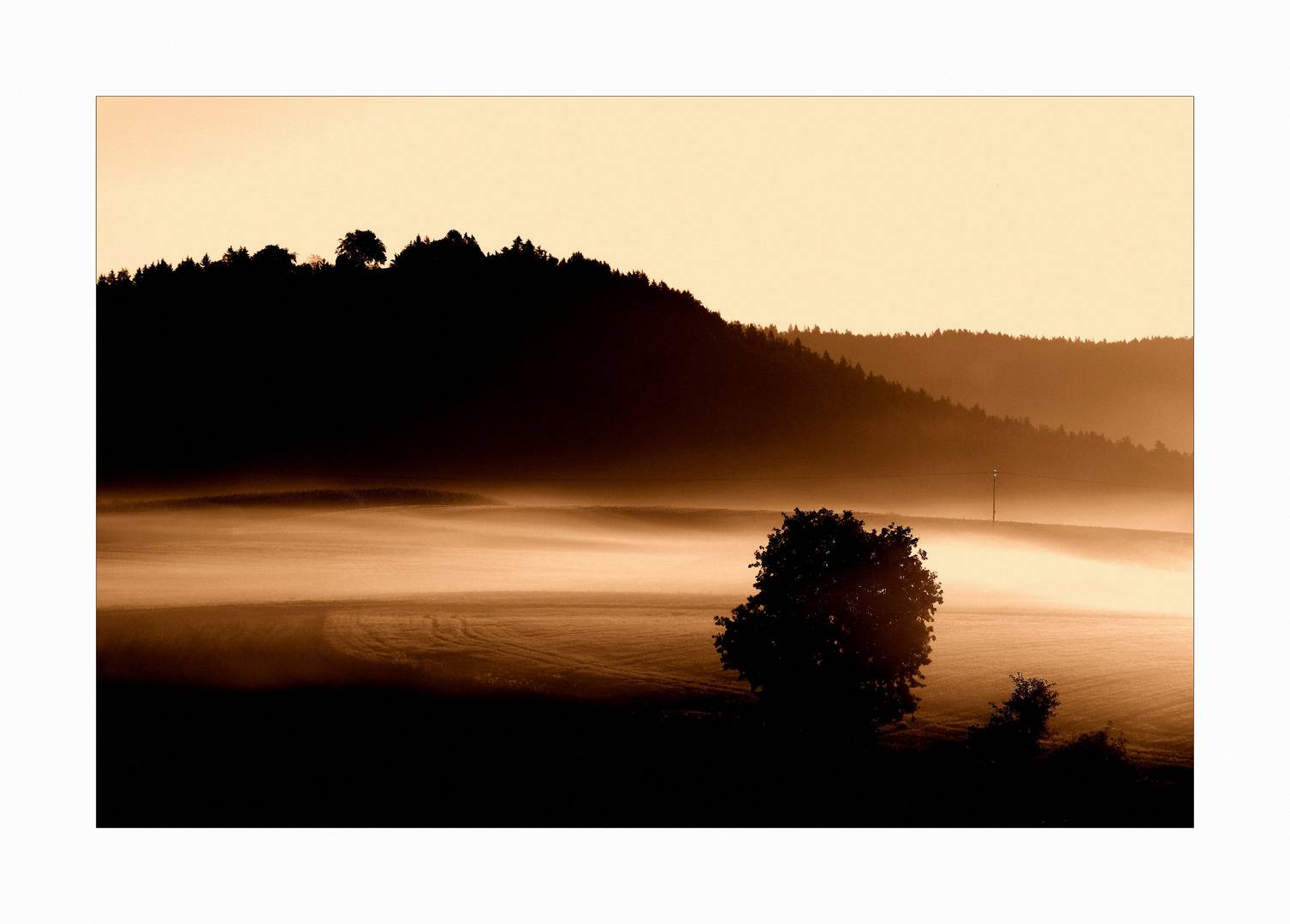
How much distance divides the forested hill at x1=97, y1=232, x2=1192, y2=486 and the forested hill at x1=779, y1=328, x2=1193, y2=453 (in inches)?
9.7

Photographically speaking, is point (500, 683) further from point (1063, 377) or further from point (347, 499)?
point (1063, 377)

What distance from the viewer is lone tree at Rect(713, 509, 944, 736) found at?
8.43 meters

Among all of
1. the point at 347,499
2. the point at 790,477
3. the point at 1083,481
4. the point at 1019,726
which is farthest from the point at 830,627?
the point at 347,499

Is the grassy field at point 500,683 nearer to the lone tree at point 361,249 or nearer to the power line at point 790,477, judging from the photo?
the power line at point 790,477

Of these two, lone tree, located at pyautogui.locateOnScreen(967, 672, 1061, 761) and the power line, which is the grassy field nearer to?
lone tree, located at pyautogui.locateOnScreen(967, 672, 1061, 761)

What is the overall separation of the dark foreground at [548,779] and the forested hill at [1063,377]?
357cm

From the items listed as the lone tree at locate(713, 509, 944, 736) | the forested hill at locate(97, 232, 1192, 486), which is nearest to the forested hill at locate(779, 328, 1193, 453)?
the forested hill at locate(97, 232, 1192, 486)

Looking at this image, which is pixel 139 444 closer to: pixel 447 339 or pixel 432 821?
pixel 432 821

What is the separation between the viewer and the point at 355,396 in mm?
11422

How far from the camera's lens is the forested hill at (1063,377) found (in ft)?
28.9

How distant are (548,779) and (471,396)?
20.6ft

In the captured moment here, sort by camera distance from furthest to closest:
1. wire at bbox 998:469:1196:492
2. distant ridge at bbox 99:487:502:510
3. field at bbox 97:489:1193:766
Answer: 1. distant ridge at bbox 99:487:502:510
2. wire at bbox 998:469:1196:492
3. field at bbox 97:489:1193:766

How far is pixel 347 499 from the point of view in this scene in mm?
9383

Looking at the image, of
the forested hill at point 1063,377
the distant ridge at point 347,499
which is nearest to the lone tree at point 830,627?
the forested hill at point 1063,377
